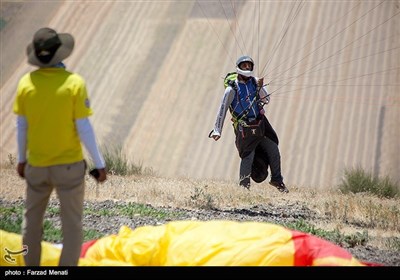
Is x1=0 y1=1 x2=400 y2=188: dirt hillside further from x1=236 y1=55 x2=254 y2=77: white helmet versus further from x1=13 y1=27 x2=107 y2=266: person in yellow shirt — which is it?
x1=13 y1=27 x2=107 y2=266: person in yellow shirt

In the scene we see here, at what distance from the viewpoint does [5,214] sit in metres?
7.70

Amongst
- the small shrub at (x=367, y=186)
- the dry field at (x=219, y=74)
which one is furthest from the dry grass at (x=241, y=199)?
the dry field at (x=219, y=74)

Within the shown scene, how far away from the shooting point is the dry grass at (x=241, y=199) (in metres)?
8.77

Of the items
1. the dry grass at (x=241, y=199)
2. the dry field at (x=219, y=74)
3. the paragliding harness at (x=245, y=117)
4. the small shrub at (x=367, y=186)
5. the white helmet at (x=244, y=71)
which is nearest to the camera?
the dry grass at (x=241, y=199)

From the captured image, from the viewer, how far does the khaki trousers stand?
16.7ft

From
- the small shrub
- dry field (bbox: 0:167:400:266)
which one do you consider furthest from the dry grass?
the small shrub

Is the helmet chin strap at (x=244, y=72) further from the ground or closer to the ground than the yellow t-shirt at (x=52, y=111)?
further from the ground

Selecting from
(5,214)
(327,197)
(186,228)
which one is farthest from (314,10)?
(186,228)

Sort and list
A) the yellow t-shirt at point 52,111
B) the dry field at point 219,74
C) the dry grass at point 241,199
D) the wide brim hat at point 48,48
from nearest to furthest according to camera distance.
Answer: the yellow t-shirt at point 52,111, the wide brim hat at point 48,48, the dry grass at point 241,199, the dry field at point 219,74

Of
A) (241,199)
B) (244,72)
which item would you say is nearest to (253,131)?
(244,72)

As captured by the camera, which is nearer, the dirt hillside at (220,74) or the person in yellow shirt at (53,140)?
the person in yellow shirt at (53,140)

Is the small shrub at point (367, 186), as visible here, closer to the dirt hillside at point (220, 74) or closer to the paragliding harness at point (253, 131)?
the paragliding harness at point (253, 131)

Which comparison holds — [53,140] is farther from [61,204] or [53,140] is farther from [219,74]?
[219,74]
